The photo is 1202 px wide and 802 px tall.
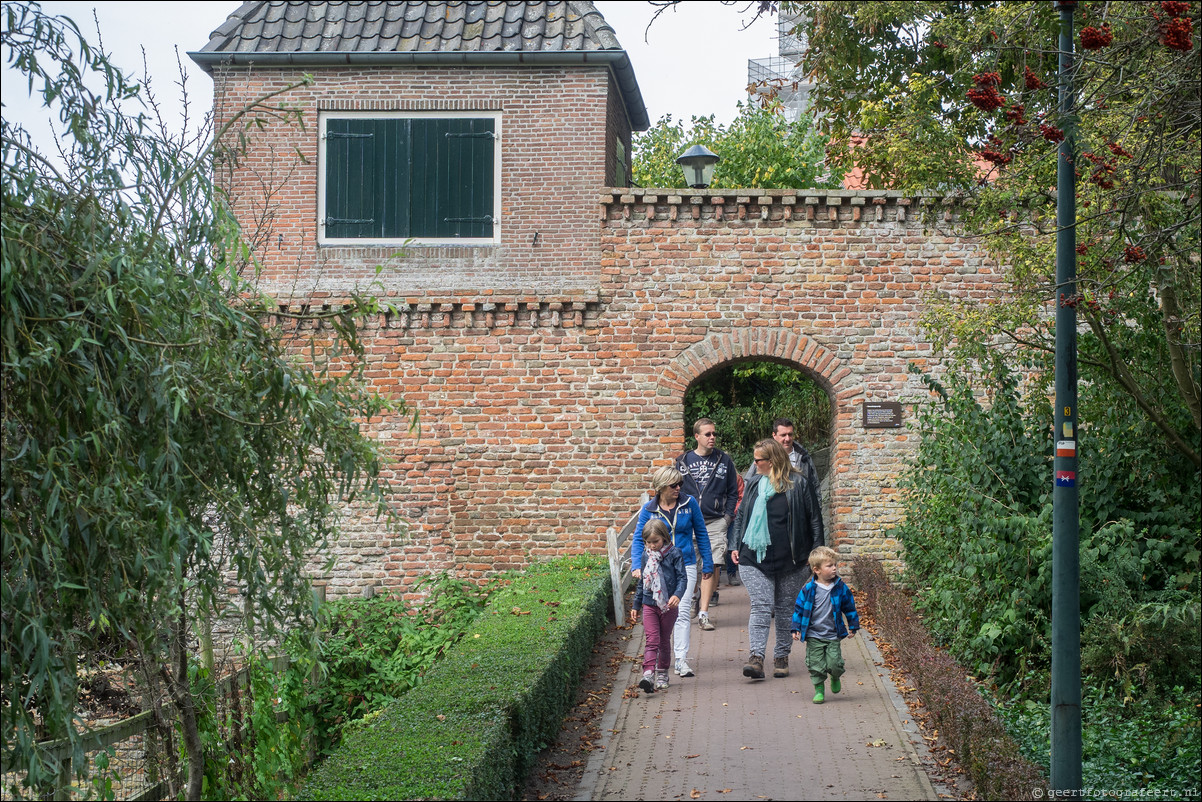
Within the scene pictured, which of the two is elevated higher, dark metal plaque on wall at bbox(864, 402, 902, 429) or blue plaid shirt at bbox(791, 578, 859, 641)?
dark metal plaque on wall at bbox(864, 402, 902, 429)

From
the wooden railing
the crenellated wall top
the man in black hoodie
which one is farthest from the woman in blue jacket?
the crenellated wall top

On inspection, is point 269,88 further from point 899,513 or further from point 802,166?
point 802,166

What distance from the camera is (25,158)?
183 inches

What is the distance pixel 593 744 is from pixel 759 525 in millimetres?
2265

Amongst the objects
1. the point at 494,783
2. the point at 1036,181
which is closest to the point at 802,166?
the point at 1036,181

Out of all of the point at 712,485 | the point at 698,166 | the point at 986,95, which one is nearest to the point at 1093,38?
the point at 986,95

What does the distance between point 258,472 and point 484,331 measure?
8.34 m

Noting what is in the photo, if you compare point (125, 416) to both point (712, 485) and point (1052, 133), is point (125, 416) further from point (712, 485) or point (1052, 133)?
point (712, 485)

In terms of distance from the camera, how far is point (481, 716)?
251 inches

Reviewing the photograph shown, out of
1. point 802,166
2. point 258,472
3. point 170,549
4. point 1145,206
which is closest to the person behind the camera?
point 170,549

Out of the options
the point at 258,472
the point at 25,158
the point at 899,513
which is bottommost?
the point at 899,513

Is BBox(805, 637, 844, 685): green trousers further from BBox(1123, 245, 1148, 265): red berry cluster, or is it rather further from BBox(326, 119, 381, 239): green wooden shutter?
BBox(326, 119, 381, 239): green wooden shutter

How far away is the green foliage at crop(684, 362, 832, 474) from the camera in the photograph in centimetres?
2116

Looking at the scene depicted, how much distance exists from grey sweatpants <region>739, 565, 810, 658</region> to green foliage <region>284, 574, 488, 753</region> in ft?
14.5
